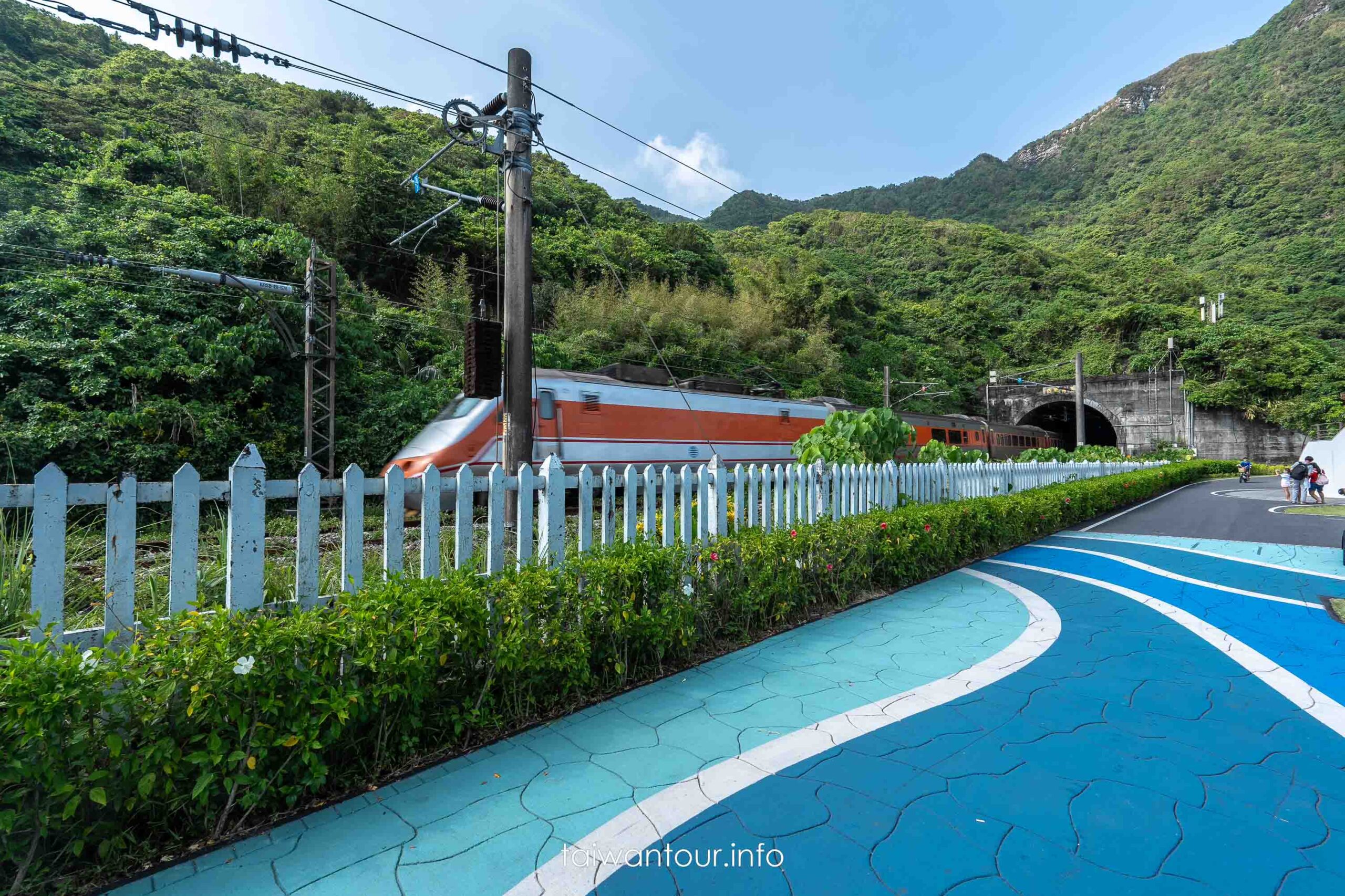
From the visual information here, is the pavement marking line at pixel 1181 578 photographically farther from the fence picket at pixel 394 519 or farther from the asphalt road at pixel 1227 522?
the fence picket at pixel 394 519

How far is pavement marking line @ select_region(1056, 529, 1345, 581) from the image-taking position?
5.51 metres

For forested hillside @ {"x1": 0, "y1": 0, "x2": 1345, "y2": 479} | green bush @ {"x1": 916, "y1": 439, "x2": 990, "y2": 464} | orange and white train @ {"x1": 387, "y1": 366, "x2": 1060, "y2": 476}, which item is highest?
forested hillside @ {"x1": 0, "y1": 0, "x2": 1345, "y2": 479}

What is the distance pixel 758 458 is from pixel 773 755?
12.7 metres

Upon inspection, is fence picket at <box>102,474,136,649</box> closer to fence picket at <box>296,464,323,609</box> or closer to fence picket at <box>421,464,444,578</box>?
fence picket at <box>296,464,323,609</box>

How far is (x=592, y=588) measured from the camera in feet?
9.72

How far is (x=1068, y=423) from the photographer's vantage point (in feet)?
147

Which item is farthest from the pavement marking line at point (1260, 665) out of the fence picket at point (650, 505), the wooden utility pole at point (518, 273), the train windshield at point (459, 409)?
the train windshield at point (459, 409)

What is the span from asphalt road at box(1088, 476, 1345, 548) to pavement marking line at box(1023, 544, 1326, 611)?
7.42 ft

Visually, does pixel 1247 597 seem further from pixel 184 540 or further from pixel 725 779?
pixel 184 540

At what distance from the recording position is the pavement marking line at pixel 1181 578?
457 cm

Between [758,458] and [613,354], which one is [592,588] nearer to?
[758,458]

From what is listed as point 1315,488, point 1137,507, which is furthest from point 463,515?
point 1315,488

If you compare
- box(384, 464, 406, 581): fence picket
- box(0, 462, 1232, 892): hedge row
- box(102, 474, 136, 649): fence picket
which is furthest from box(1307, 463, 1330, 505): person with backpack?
box(102, 474, 136, 649): fence picket

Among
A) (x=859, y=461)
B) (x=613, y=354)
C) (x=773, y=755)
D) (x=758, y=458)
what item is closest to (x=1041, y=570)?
(x=859, y=461)
